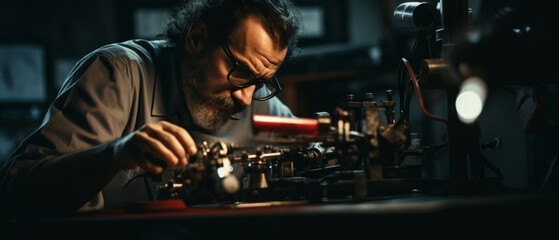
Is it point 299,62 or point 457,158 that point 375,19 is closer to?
point 299,62

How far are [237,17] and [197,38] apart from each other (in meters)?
0.23

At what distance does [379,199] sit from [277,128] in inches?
13.0

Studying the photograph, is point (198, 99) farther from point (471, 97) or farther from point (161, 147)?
point (471, 97)

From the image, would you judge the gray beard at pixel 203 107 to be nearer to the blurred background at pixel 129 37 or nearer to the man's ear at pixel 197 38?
the man's ear at pixel 197 38

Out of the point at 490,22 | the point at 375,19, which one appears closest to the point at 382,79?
the point at 375,19

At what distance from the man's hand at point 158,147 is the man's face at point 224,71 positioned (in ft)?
2.03

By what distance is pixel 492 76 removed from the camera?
113 centimetres

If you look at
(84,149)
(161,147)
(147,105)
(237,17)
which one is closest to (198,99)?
(147,105)

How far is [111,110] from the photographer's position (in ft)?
5.06

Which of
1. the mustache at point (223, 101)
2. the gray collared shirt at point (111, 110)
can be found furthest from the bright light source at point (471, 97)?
the mustache at point (223, 101)

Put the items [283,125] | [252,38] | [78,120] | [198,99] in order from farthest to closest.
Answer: [198,99]
[252,38]
[78,120]
[283,125]

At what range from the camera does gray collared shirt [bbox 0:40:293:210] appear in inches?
53.7

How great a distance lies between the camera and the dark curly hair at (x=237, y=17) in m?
1.72

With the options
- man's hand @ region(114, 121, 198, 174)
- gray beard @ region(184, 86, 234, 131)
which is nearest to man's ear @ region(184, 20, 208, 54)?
gray beard @ region(184, 86, 234, 131)
